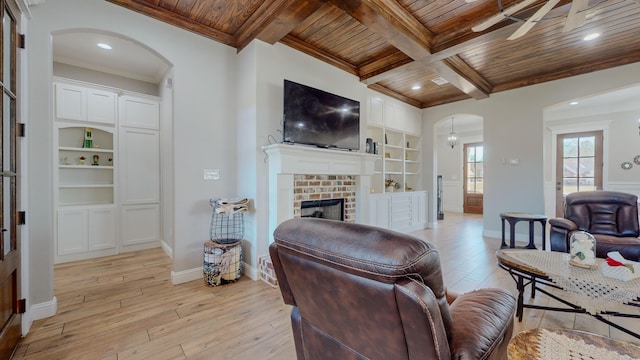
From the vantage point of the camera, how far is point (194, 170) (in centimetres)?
297

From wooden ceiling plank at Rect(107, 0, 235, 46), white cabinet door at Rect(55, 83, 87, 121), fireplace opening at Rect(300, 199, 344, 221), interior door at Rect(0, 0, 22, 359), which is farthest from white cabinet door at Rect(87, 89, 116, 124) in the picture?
fireplace opening at Rect(300, 199, 344, 221)

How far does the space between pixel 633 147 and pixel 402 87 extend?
5065 mm

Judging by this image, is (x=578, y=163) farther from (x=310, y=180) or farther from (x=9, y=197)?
(x=9, y=197)

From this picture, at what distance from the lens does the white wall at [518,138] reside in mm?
4273

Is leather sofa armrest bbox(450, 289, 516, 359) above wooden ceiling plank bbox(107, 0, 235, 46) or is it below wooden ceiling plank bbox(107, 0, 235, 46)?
below

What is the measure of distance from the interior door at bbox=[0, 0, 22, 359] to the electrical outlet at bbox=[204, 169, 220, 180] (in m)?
1.46

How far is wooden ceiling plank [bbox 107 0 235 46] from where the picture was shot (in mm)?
2555

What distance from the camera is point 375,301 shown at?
81 cm

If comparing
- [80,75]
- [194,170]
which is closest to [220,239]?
[194,170]

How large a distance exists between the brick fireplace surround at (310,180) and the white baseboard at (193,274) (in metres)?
0.11

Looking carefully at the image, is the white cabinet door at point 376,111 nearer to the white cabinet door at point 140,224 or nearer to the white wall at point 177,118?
the white wall at point 177,118

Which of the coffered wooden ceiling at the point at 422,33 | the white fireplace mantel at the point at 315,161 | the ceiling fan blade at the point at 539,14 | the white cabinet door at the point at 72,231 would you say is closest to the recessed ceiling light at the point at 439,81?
the coffered wooden ceiling at the point at 422,33

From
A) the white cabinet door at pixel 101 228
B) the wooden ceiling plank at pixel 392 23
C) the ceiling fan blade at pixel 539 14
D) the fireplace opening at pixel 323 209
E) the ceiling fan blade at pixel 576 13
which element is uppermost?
the wooden ceiling plank at pixel 392 23

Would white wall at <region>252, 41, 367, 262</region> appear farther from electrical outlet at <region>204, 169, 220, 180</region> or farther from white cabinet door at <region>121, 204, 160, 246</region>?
white cabinet door at <region>121, 204, 160, 246</region>
